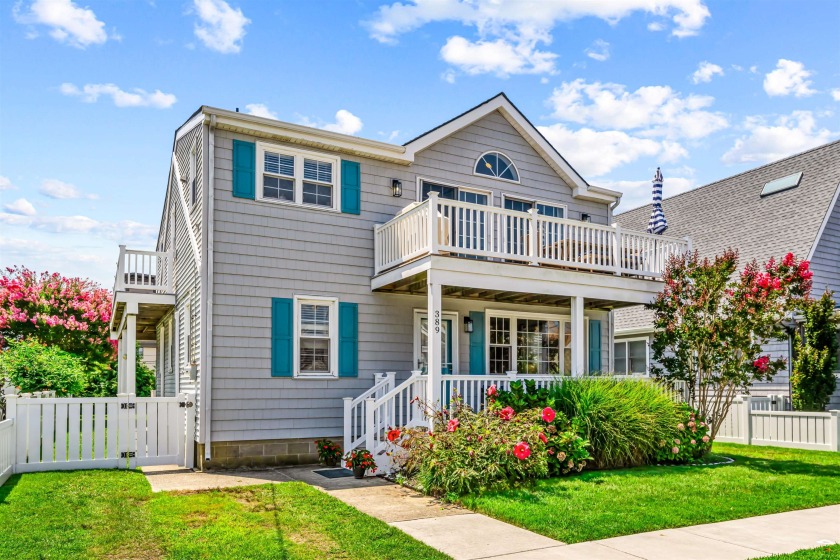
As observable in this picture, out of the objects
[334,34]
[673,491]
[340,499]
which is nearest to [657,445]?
[673,491]

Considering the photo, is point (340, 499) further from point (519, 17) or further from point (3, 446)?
point (519, 17)

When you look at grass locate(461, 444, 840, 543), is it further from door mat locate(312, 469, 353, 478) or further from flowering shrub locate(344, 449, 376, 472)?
door mat locate(312, 469, 353, 478)

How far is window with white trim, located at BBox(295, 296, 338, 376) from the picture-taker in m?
11.9

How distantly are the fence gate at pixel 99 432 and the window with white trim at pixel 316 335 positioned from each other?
205 centimetres

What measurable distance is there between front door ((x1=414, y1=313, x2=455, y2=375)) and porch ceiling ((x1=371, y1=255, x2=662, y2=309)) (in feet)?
1.91

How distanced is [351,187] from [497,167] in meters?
3.59

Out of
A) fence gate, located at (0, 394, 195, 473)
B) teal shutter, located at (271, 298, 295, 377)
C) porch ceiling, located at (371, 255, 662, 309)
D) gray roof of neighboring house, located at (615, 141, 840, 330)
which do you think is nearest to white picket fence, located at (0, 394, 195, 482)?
fence gate, located at (0, 394, 195, 473)

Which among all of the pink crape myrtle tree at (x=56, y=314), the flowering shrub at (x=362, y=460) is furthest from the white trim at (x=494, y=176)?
the pink crape myrtle tree at (x=56, y=314)

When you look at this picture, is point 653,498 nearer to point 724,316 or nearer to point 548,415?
point 548,415

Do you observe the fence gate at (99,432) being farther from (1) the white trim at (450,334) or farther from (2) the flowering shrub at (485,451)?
(1) the white trim at (450,334)

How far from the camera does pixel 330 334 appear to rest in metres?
12.1

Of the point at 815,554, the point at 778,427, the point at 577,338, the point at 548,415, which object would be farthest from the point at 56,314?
the point at 815,554

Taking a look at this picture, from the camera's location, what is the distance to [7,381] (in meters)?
12.4

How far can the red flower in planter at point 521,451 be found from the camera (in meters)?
8.73
